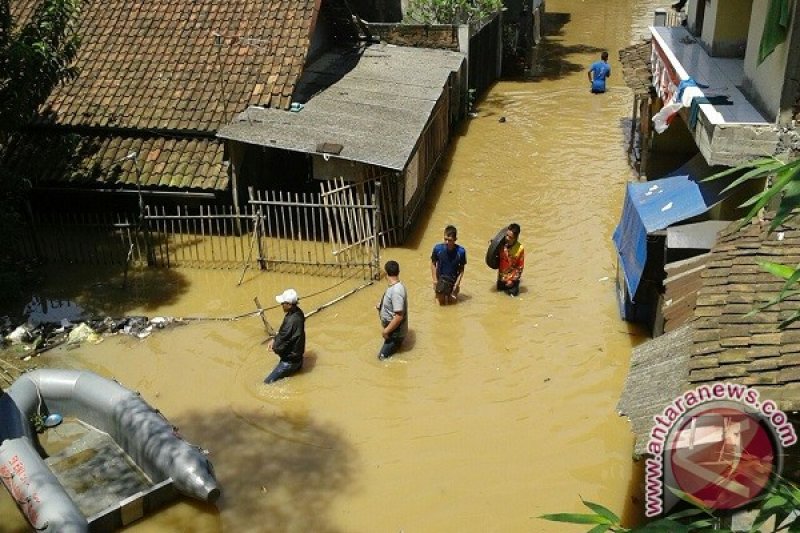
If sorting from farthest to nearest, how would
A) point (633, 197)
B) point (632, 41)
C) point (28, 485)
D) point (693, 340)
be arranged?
point (632, 41) → point (633, 197) → point (28, 485) → point (693, 340)

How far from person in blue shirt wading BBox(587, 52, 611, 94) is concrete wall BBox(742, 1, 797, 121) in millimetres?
11656

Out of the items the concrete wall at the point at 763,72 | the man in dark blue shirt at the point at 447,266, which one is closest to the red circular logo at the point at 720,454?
the concrete wall at the point at 763,72

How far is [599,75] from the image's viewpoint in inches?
907

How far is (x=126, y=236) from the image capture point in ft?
46.4

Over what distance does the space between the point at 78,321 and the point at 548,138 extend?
1236 centimetres

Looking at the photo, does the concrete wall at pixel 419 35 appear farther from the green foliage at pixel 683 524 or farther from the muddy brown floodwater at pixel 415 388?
the green foliage at pixel 683 524

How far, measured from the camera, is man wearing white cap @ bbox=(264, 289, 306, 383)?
977cm

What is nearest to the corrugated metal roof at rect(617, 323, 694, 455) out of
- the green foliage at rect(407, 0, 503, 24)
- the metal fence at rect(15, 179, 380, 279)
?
the metal fence at rect(15, 179, 380, 279)

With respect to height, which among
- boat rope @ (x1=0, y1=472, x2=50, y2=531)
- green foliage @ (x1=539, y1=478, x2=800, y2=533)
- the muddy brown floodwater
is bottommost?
the muddy brown floodwater

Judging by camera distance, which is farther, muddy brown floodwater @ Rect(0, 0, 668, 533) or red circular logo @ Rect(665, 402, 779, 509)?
muddy brown floodwater @ Rect(0, 0, 668, 533)

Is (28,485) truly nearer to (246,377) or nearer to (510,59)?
(246,377)

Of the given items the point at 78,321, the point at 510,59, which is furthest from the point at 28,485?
the point at 510,59

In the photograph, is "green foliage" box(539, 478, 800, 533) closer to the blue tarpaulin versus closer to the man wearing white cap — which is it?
the man wearing white cap

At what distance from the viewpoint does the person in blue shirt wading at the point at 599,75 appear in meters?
22.9
